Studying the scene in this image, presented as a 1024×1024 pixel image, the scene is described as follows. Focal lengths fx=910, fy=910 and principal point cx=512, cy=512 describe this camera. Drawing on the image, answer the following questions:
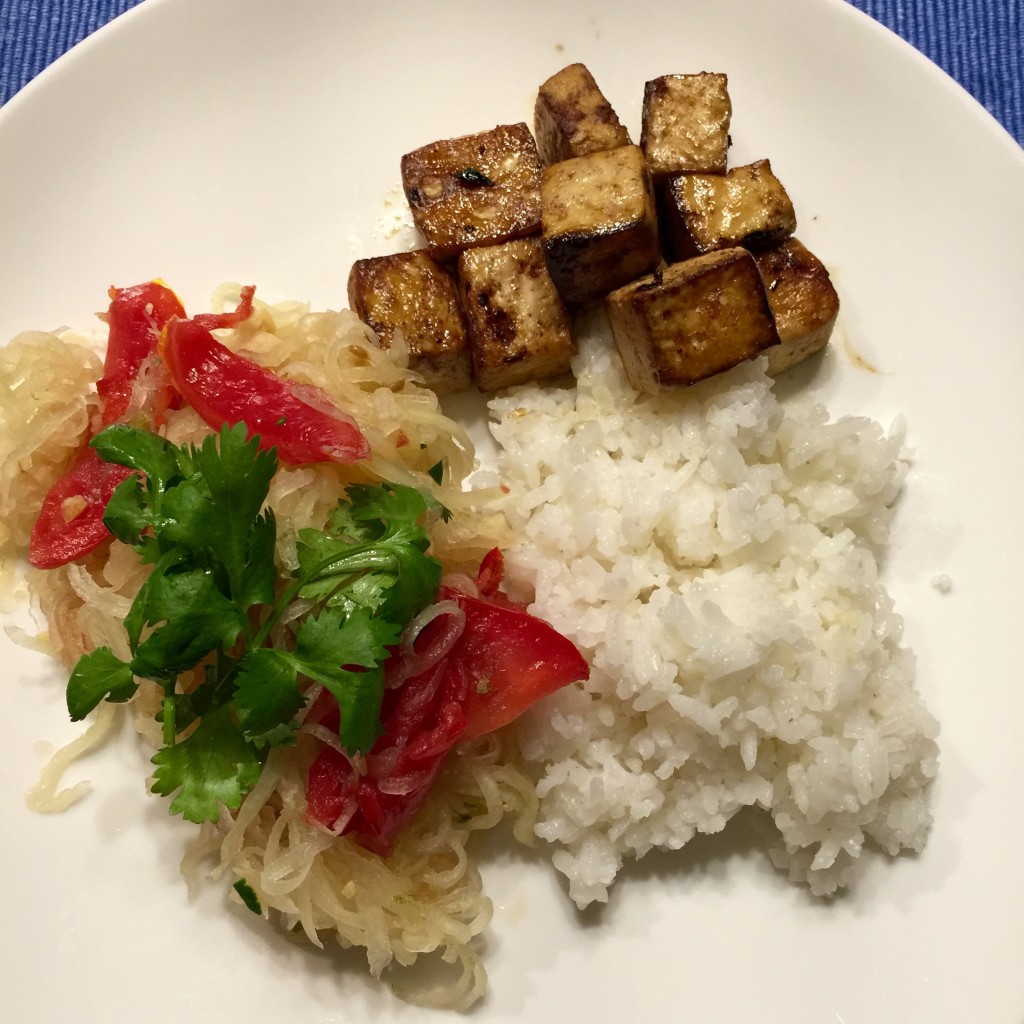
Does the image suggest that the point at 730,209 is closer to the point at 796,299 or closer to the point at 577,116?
the point at 796,299

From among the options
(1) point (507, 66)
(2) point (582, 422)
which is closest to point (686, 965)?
(2) point (582, 422)

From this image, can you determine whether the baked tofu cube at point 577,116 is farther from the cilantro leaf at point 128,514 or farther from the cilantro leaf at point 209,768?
the cilantro leaf at point 209,768

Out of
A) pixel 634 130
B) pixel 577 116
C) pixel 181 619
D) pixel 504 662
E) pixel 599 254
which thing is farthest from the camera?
pixel 634 130

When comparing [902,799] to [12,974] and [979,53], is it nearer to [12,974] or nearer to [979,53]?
[12,974]

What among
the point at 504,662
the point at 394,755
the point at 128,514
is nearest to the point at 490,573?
the point at 504,662

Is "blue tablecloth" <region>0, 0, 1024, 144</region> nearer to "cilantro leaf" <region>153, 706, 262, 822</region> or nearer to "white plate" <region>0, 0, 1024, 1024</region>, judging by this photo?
"white plate" <region>0, 0, 1024, 1024</region>

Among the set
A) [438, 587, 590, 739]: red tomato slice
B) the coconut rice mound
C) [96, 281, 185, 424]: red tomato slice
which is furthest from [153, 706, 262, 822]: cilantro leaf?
[96, 281, 185, 424]: red tomato slice

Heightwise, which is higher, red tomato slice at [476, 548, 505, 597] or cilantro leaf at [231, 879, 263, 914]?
red tomato slice at [476, 548, 505, 597]

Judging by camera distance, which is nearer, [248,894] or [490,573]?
[248,894]
